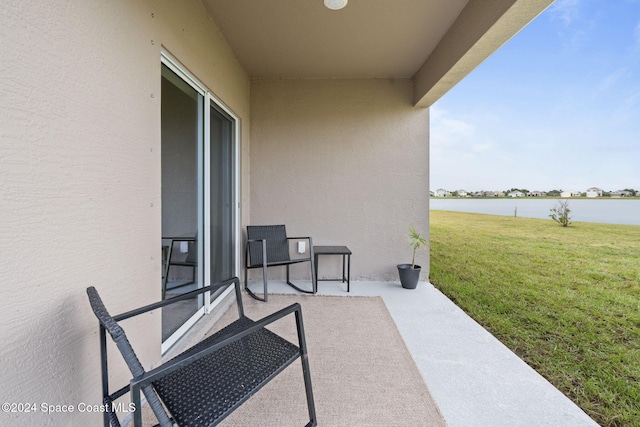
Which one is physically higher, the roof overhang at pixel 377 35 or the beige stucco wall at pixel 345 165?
the roof overhang at pixel 377 35

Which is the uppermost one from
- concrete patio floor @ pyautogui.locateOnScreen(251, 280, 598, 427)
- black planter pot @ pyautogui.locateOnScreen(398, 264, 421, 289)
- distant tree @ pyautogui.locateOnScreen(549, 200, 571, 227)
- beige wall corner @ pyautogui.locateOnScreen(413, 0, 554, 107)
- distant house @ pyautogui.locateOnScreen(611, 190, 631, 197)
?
beige wall corner @ pyautogui.locateOnScreen(413, 0, 554, 107)

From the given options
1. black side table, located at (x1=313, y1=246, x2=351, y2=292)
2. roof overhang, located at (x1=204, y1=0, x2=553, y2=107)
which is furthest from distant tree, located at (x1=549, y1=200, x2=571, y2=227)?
black side table, located at (x1=313, y1=246, x2=351, y2=292)

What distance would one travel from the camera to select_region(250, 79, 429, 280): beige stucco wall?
359 centimetres

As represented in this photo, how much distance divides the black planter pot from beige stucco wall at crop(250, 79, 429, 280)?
0.94 feet

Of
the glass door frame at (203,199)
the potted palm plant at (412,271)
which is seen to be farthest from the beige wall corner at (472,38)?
the glass door frame at (203,199)

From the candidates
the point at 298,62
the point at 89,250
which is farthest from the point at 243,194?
the point at 89,250

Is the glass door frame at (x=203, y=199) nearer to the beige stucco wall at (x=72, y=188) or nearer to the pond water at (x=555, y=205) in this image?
the beige stucco wall at (x=72, y=188)

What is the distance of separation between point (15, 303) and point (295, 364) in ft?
4.68

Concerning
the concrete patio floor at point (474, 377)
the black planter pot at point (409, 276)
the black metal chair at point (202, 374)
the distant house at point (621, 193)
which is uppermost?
the distant house at point (621, 193)

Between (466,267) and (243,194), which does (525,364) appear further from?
(243,194)

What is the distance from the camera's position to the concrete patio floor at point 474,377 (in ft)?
4.54

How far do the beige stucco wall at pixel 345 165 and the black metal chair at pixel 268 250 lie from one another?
0.34 meters

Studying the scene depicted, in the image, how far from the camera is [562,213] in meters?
5.63

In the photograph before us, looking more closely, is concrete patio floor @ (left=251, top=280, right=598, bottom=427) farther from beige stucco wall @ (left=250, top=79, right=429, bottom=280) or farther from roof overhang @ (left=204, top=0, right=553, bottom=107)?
roof overhang @ (left=204, top=0, right=553, bottom=107)
